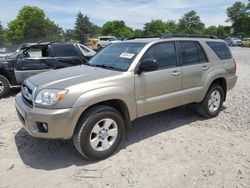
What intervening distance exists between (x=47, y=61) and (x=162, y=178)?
247 inches

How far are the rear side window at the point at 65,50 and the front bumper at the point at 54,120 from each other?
5.36 metres

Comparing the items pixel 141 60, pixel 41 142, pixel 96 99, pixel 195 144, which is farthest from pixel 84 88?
pixel 195 144

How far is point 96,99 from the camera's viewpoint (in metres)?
3.83

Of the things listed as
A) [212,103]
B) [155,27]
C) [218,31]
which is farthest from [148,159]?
[218,31]

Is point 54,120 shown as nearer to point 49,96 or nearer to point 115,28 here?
point 49,96

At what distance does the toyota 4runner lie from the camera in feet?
12.1

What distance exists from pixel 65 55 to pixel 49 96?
5.58 metres

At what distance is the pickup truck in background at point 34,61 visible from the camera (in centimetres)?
803

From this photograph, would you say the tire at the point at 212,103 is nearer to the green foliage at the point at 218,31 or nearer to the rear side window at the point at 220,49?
the rear side window at the point at 220,49

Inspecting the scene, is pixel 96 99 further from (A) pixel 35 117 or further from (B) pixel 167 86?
(B) pixel 167 86

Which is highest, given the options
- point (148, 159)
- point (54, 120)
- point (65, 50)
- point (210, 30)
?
point (210, 30)

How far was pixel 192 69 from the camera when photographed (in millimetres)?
5227

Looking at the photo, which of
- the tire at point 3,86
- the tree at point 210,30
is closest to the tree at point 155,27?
the tree at point 210,30

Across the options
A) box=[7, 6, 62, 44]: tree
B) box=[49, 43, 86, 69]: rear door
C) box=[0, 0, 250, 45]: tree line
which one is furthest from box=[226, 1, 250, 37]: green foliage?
box=[49, 43, 86, 69]: rear door
